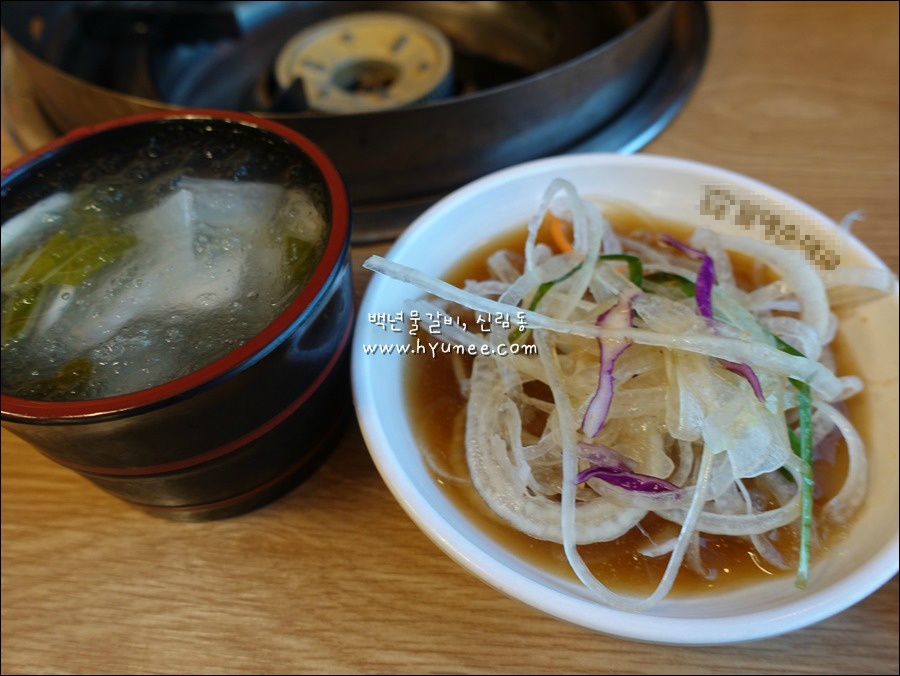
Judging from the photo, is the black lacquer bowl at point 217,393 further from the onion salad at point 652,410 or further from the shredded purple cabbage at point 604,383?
the shredded purple cabbage at point 604,383

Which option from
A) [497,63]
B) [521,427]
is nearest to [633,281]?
[521,427]

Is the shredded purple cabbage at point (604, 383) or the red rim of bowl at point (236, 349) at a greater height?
the red rim of bowl at point (236, 349)

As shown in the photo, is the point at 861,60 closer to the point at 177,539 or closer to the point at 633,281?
the point at 633,281

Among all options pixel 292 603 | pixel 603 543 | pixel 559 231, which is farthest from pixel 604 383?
pixel 292 603

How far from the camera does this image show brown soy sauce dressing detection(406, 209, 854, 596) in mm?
745

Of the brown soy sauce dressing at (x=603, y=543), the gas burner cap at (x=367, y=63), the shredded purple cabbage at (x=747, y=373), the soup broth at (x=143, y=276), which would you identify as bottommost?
the brown soy sauce dressing at (x=603, y=543)

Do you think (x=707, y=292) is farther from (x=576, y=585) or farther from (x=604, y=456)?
(x=576, y=585)

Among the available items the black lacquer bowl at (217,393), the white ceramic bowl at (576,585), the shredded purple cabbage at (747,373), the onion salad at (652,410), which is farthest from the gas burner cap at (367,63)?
the shredded purple cabbage at (747,373)

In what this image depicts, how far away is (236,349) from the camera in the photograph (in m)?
0.64

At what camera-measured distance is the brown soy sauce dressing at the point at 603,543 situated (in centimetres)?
75

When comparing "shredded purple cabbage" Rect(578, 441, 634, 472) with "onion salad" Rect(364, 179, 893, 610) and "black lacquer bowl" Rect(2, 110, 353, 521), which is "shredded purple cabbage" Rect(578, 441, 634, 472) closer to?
"onion salad" Rect(364, 179, 893, 610)

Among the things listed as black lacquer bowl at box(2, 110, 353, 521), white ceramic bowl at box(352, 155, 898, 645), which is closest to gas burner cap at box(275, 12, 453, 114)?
white ceramic bowl at box(352, 155, 898, 645)

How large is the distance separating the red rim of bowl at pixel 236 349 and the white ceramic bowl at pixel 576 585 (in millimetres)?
149

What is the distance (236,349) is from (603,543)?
472 mm
